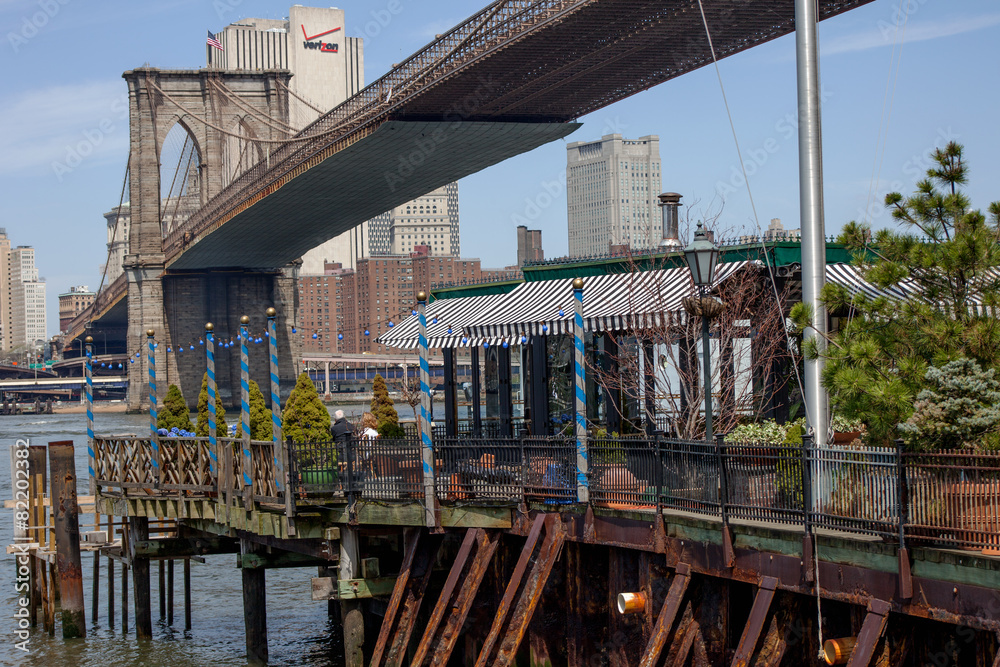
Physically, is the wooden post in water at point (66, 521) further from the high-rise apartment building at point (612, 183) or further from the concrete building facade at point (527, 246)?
the high-rise apartment building at point (612, 183)

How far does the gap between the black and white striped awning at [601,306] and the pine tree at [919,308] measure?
553 cm

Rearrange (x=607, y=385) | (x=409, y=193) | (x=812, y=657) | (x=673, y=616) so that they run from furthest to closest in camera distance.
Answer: (x=409, y=193)
(x=607, y=385)
(x=673, y=616)
(x=812, y=657)

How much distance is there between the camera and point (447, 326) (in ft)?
76.0

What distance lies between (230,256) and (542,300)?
250 ft

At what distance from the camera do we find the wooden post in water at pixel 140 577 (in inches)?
877

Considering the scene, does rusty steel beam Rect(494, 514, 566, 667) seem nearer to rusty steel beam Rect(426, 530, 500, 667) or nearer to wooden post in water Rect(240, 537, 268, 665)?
rusty steel beam Rect(426, 530, 500, 667)

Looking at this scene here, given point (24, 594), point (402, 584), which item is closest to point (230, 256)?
point (24, 594)

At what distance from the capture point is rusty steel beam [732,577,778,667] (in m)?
10.9

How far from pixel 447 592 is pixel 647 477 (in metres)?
3.26

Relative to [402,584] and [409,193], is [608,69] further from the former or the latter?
[402,584]

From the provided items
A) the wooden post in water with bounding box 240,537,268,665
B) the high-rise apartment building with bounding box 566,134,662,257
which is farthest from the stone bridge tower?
the wooden post in water with bounding box 240,537,268,665

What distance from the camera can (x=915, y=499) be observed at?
9953 mm

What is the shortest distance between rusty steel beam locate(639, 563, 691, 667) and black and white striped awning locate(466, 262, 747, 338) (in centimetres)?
628

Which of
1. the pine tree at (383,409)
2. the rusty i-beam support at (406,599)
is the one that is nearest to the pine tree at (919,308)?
the rusty i-beam support at (406,599)
